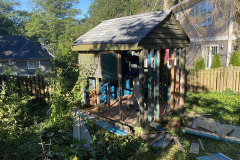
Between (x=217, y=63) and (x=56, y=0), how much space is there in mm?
43419

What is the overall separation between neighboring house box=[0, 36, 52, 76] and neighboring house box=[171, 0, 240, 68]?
18055 mm

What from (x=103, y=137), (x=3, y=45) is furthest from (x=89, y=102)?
(x=3, y=45)

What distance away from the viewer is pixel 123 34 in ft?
A: 18.0

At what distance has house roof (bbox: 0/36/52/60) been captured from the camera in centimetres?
2428

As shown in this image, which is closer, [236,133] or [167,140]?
[167,140]

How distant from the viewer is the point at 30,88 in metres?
8.99

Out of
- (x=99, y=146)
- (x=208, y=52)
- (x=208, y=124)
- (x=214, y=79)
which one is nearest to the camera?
(x=99, y=146)

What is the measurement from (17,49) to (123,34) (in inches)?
984

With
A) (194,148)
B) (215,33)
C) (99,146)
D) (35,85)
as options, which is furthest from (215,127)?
(215,33)

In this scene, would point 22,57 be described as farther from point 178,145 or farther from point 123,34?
point 178,145

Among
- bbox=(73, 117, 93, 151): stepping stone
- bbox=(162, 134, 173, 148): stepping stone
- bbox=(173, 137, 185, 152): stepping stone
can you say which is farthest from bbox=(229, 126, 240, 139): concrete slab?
bbox=(73, 117, 93, 151): stepping stone

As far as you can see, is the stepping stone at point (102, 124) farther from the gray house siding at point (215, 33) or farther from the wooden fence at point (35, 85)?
the gray house siding at point (215, 33)

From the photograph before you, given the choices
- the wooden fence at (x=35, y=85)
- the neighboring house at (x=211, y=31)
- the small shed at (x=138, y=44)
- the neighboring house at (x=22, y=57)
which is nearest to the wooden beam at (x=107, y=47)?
the small shed at (x=138, y=44)

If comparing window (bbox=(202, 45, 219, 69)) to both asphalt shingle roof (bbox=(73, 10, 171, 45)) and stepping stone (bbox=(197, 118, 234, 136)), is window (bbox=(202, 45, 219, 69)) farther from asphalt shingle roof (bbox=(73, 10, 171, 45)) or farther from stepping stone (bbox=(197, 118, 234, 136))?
asphalt shingle roof (bbox=(73, 10, 171, 45))
